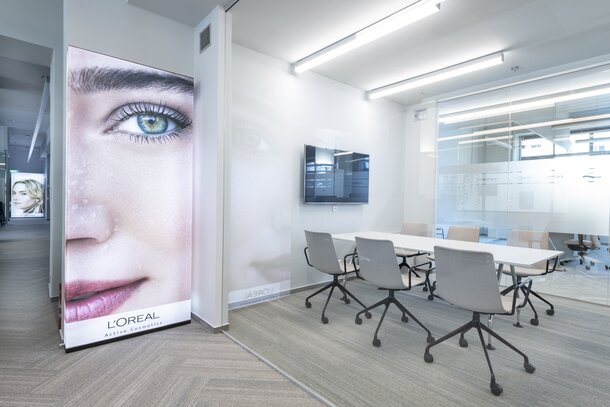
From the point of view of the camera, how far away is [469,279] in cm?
224

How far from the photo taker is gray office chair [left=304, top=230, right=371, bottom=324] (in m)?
3.33

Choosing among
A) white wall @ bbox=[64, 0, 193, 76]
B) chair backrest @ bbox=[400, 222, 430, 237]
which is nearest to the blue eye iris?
white wall @ bbox=[64, 0, 193, 76]

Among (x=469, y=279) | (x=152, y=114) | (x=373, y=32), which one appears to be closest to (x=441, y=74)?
(x=373, y=32)

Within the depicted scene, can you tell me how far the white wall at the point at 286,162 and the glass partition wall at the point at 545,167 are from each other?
0.98 meters

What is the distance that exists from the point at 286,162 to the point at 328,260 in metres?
1.39

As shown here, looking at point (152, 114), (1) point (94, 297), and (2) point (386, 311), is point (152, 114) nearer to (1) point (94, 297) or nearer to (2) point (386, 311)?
(1) point (94, 297)

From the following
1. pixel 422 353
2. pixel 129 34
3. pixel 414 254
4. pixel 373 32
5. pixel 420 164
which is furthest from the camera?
pixel 420 164

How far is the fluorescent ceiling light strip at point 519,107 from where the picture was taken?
3273 mm

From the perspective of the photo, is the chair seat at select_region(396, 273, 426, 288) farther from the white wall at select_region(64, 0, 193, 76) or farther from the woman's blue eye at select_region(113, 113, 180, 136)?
the white wall at select_region(64, 0, 193, 76)

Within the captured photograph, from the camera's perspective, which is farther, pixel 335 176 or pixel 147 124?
pixel 335 176

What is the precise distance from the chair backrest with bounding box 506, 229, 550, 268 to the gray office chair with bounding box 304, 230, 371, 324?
1.88 metres

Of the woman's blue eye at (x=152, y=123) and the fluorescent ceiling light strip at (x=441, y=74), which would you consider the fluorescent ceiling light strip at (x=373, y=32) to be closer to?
the fluorescent ceiling light strip at (x=441, y=74)

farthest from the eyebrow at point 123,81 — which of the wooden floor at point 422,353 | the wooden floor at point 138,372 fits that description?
the wooden floor at point 422,353

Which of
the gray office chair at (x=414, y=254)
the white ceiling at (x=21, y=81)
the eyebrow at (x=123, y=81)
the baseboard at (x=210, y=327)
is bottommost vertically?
the baseboard at (x=210, y=327)
